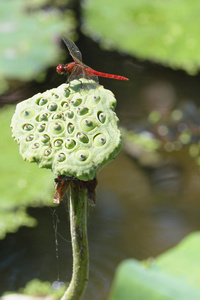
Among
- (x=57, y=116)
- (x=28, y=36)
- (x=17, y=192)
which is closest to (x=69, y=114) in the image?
(x=57, y=116)

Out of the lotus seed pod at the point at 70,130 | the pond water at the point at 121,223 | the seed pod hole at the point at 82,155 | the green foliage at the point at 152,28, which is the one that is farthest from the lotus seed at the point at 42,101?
the green foliage at the point at 152,28

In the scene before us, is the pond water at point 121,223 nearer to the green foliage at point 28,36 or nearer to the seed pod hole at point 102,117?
the green foliage at point 28,36

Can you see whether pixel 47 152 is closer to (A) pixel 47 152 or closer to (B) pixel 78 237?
(A) pixel 47 152

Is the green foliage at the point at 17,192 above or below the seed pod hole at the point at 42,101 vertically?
below

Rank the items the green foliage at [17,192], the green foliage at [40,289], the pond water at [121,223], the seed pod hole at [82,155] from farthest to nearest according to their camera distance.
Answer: the green foliage at [17,192] → the pond water at [121,223] → the green foliage at [40,289] → the seed pod hole at [82,155]

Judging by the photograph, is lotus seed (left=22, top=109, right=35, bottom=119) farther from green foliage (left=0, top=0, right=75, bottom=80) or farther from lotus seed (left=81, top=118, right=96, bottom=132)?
green foliage (left=0, top=0, right=75, bottom=80)

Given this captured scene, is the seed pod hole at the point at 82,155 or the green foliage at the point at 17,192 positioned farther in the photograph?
the green foliage at the point at 17,192

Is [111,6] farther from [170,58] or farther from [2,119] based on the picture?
[2,119]
